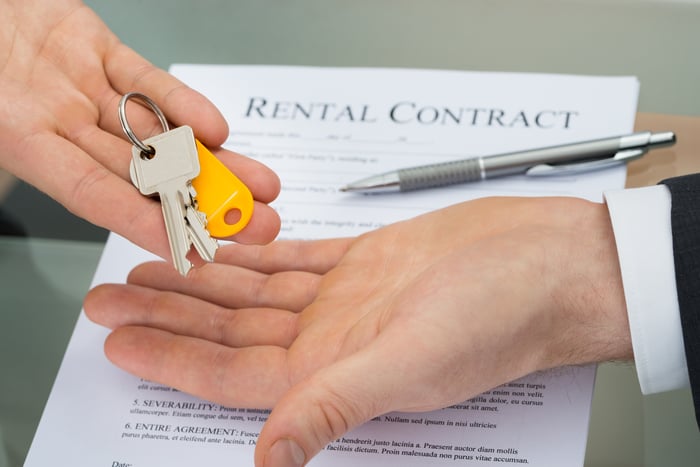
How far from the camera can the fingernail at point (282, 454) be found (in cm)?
70

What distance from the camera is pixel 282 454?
698mm

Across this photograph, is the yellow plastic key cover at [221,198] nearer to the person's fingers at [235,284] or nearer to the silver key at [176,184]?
the silver key at [176,184]

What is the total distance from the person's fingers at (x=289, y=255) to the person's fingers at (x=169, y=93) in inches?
5.4

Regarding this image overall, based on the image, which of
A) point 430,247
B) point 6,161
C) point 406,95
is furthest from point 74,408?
point 406,95

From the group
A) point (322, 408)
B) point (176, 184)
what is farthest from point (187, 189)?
point (322, 408)

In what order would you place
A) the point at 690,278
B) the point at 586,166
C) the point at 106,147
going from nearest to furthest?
the point at 690,278, the point at 106,147, the point at 586,166

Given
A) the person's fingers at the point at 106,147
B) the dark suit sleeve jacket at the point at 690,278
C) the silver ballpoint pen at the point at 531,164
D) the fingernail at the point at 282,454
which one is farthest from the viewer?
the silver ballpoint pen at the point at 531,164

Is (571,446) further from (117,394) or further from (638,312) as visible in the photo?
(117,394)

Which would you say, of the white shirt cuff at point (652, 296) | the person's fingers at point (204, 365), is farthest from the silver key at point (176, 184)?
the white shirt cuff at point (652, 296)

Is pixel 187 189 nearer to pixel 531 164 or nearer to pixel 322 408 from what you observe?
pixel 322 408

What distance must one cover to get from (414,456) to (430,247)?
228 millimetres

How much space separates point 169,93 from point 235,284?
22cm

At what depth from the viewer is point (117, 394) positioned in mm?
929

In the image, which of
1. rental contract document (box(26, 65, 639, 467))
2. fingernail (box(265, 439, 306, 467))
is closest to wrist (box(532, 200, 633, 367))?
rental contract document (box(26, 65, 639, 467))
